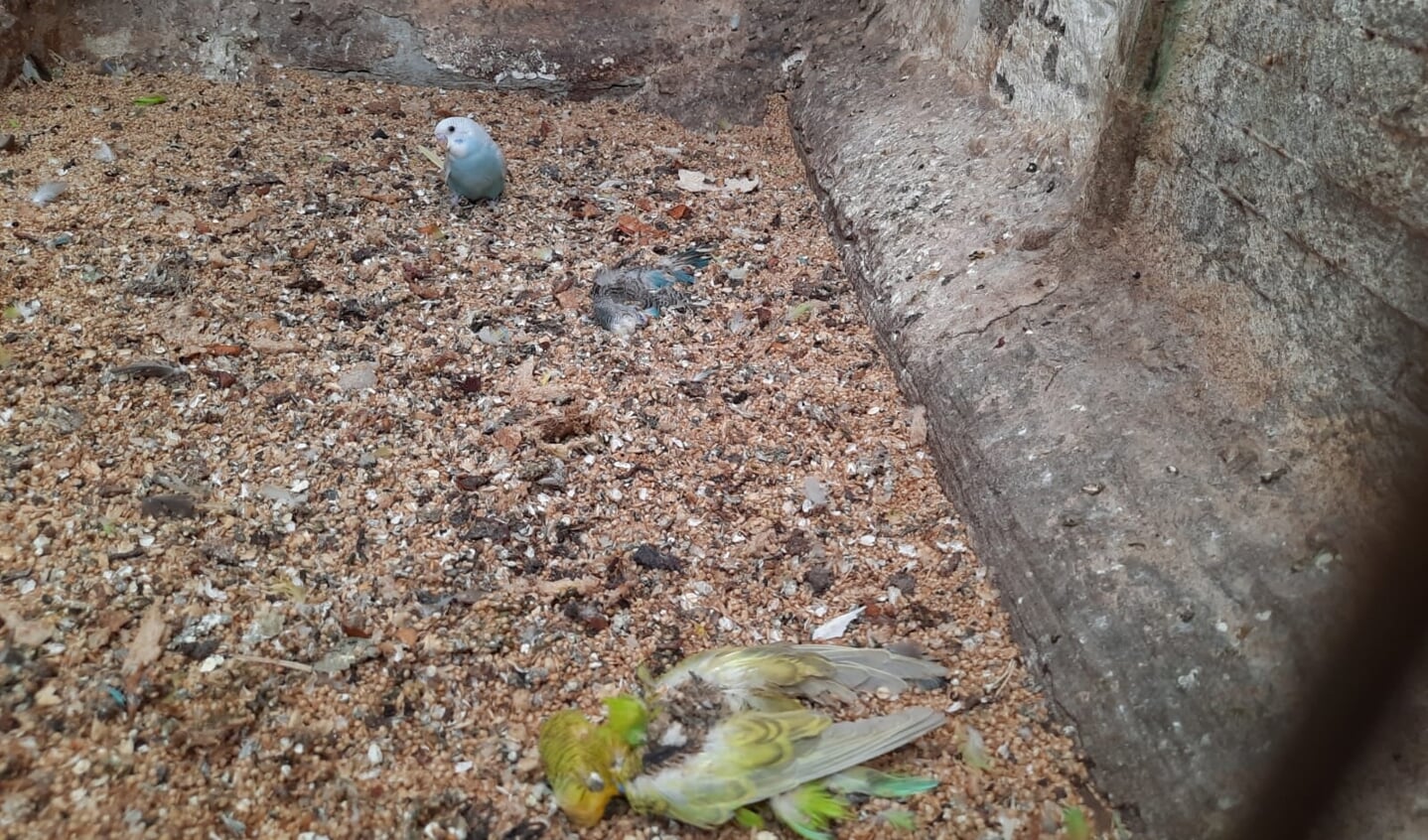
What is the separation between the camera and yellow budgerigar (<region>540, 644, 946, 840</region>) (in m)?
1.58

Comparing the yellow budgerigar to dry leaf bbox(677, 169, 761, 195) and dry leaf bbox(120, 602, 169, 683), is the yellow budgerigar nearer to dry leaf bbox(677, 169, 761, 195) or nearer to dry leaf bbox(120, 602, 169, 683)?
dry leaf bbox(120, 602, 169, 683)

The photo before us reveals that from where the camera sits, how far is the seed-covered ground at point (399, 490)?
5.33ft

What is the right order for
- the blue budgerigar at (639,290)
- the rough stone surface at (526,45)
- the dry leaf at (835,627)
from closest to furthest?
the dry leaf at (835,627) < the blue budgerigar at (639,290) < the rough stone surface at (526,45)

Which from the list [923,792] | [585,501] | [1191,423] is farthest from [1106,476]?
[585,501]

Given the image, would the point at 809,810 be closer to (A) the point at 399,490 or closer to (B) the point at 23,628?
(A) the point at 399,490

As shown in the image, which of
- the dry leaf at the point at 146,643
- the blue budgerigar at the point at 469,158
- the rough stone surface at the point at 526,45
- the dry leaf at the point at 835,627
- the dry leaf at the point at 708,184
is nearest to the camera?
the dry leaf at the point at 146,643

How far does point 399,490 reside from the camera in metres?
2.21

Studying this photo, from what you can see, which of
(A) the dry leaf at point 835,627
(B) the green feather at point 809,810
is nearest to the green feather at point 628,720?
(B) the green feather at point 809,810

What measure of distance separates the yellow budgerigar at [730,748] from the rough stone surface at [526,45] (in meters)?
2.97

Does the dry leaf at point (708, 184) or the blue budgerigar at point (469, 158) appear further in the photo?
the dry leaf at point (708, 184)

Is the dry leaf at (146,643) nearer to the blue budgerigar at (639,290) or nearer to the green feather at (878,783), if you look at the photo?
the green feather at (878,783)

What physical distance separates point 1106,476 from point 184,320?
2.44 metres

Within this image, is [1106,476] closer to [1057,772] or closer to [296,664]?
[1057,772]

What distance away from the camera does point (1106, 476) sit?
1.94 metres
